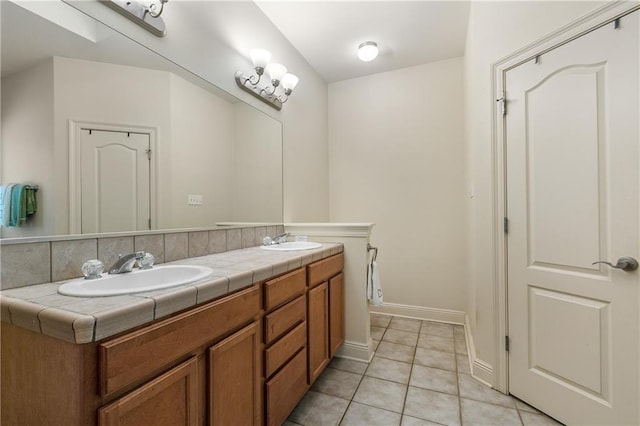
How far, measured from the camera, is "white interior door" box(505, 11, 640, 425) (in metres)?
1.27

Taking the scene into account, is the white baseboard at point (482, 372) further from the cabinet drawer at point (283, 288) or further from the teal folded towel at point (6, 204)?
the teal folded towel at point (6, 204)

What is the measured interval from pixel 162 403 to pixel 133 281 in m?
0.50

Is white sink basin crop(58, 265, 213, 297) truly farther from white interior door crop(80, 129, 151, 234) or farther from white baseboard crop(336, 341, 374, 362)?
white baseboard crop(336, 341, 374, 362)

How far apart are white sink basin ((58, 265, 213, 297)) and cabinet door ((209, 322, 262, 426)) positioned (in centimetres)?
28

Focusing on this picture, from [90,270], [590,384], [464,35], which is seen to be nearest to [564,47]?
[464,35]

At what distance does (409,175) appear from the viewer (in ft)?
9.87

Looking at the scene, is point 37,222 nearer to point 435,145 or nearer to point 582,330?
point 582,330

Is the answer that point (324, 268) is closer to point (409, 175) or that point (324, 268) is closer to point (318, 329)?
point (318, 329)

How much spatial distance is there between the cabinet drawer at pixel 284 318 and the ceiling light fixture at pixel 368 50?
2.30 metres

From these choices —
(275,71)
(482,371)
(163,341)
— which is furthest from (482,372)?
(275,71)

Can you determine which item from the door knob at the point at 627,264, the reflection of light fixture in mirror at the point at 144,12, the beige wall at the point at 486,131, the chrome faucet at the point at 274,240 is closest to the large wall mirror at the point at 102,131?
the reflection of light fixture in mirror at the point at 144,12

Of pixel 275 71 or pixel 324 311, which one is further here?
pixel 275 71

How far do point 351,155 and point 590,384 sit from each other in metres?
2.64

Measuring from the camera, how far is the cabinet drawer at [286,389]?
4.03 ft
